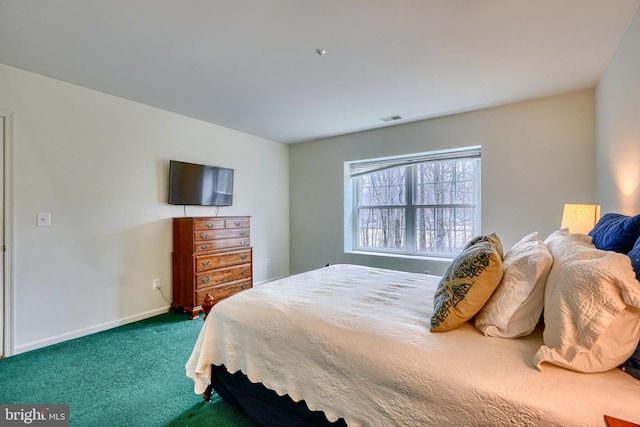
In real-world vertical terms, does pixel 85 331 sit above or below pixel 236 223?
below

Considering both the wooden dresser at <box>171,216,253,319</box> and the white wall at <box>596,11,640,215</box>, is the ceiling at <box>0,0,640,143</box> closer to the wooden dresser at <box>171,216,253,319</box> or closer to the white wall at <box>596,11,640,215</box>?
the white wall at <box>596,11,640,215</box>

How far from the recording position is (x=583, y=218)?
2.35 m

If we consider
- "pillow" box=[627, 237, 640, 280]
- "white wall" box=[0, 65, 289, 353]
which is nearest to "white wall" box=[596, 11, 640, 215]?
"pillow" box=[627, 237, 640, 280]

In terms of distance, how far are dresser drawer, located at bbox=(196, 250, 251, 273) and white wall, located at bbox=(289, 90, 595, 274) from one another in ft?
5.13

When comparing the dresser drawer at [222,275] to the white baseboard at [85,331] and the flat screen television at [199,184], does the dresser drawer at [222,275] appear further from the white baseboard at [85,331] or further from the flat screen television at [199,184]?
the flat screen television at [199,184]

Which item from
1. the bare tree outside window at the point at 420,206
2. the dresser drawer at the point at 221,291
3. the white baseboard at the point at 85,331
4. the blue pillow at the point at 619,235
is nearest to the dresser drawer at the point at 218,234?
the dresser drawer at the point at 221,291

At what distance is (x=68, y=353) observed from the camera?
96.7 inches

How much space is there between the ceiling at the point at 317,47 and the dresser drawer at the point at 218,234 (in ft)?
4.79

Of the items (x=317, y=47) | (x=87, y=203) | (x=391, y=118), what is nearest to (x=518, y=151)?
(x=391, y=118)

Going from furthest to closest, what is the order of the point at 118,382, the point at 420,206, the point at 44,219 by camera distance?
1. the point at 420,206
2. the point at 44,219
3. the point at 118,382

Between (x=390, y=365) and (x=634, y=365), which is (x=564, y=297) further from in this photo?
(x=390, y=365)

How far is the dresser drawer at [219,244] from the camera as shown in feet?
10.9

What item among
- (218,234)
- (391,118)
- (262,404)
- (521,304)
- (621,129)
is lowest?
(262,404)

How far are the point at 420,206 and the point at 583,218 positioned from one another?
187 cm
